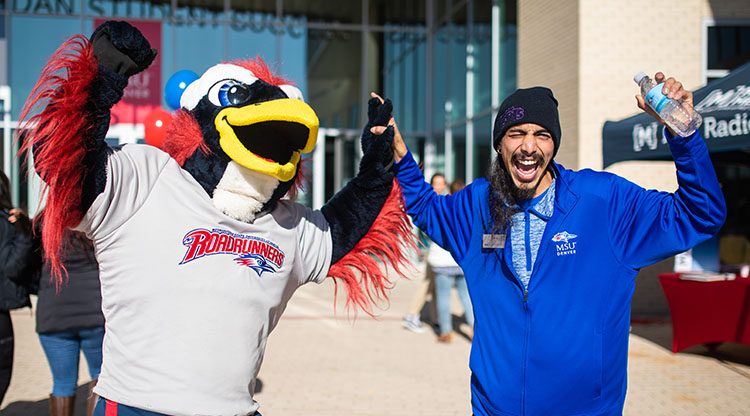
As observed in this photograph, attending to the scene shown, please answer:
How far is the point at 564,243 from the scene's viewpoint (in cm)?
230

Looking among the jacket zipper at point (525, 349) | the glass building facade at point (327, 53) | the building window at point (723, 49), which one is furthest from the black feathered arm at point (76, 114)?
the glass building facade at point (327, 53)

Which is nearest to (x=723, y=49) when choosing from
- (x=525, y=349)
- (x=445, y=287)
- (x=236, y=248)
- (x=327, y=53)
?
(x=445, y=287)

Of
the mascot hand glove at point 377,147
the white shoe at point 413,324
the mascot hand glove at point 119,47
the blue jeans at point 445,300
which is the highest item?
the mascot hand glove at point 119,47

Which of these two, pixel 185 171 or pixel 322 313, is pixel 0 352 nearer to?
pixel 185 171

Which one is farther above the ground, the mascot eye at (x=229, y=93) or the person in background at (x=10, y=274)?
the mascot eye at (x=229, y=93)

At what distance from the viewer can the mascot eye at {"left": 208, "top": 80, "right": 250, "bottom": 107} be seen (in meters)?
2.33

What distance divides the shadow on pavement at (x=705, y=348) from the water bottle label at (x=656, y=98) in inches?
217

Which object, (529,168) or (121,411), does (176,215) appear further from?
(529,168)

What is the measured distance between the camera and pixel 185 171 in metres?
2.29

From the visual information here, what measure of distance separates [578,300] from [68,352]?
311cm

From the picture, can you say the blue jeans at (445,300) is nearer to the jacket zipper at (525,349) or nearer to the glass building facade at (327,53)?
the jacket zipper at (525,349)

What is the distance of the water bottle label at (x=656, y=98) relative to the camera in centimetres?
210

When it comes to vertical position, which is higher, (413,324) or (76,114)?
(76,114)

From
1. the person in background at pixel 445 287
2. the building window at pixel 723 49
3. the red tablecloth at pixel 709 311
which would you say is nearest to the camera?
the red tablecloth at pixel 709 311
